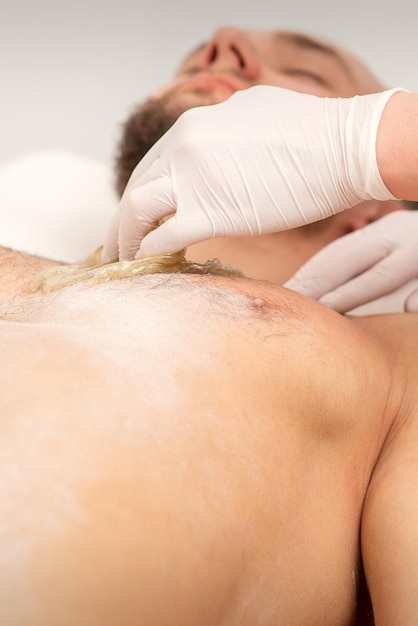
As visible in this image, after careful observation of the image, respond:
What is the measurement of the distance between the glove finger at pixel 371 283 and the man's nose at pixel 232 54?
0.71 m

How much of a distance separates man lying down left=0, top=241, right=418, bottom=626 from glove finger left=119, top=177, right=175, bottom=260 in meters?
0.12

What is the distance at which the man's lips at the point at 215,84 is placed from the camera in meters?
1.81

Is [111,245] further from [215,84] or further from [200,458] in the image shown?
[215,84]

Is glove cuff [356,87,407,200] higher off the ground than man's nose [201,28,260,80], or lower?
lower

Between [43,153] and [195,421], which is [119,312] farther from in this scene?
[43,153]

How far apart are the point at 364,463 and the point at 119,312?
39 cm

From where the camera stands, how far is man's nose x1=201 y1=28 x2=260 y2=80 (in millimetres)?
1866

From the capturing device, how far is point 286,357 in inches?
34.6

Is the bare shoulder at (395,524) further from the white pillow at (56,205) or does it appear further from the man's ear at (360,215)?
the white pillow at (56,205)

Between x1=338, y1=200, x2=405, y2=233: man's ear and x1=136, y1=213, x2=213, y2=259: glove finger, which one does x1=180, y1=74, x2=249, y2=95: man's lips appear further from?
x1=136, y1=213, x2=213, y2=259: glove finger

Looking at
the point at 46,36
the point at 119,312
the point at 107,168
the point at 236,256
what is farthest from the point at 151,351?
the point at 46,36

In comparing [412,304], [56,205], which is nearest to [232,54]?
[56,205]

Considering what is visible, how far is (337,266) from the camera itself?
4.84ft

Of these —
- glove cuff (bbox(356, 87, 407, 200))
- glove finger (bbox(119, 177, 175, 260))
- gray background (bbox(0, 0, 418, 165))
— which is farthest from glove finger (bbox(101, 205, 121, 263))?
gray background (bbox(0, 0, 418, 165))
